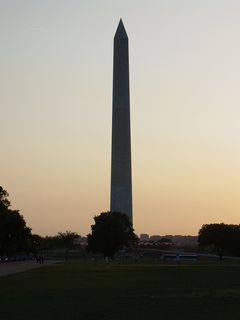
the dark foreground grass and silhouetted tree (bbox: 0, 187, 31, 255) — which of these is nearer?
the dark foreground grass

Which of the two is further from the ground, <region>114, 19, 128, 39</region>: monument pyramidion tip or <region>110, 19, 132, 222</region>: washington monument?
<region>114, 19, 128, 39</region>: monument pyramidion tip

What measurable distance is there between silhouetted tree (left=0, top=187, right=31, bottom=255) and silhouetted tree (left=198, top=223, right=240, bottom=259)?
105ft

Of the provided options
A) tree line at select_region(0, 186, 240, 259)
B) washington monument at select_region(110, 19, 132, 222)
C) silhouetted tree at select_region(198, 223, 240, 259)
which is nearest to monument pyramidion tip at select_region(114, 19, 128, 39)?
washington monument at select_region(110, 19, 132, 222)

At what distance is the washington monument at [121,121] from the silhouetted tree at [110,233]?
6.33 metres

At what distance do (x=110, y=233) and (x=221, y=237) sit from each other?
800 inches

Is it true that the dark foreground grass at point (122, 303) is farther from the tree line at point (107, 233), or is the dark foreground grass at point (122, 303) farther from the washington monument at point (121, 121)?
the washington monument at point (121, 121)

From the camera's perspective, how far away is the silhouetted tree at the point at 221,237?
414ft

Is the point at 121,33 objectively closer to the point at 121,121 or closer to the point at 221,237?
the point at 121,121

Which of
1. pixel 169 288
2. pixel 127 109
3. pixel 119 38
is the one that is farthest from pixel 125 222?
pixel 169 288

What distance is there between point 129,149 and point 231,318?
104 m

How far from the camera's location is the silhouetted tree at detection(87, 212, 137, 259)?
117 metres

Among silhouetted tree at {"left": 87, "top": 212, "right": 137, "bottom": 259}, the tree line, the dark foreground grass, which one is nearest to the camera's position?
the dark foreground grass

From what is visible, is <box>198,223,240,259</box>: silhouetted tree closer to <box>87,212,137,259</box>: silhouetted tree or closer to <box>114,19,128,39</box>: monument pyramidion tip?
<box>87,212,137,259</box>: silhouetted tree

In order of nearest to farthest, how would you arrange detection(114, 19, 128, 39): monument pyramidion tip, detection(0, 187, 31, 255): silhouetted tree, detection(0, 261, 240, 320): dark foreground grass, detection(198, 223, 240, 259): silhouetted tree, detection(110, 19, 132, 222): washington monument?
1. detection(0, 261, 240, 320): dark foreground grass
2. detection(0, 187, 31, 255): silhouetted tree
3. detection(110, 19, 132, 222): washington monument
4. detection(114, 19, 128, 39): monument pyramidion tip
5. detection(198, 223, 240, 259): silhouetted tree
